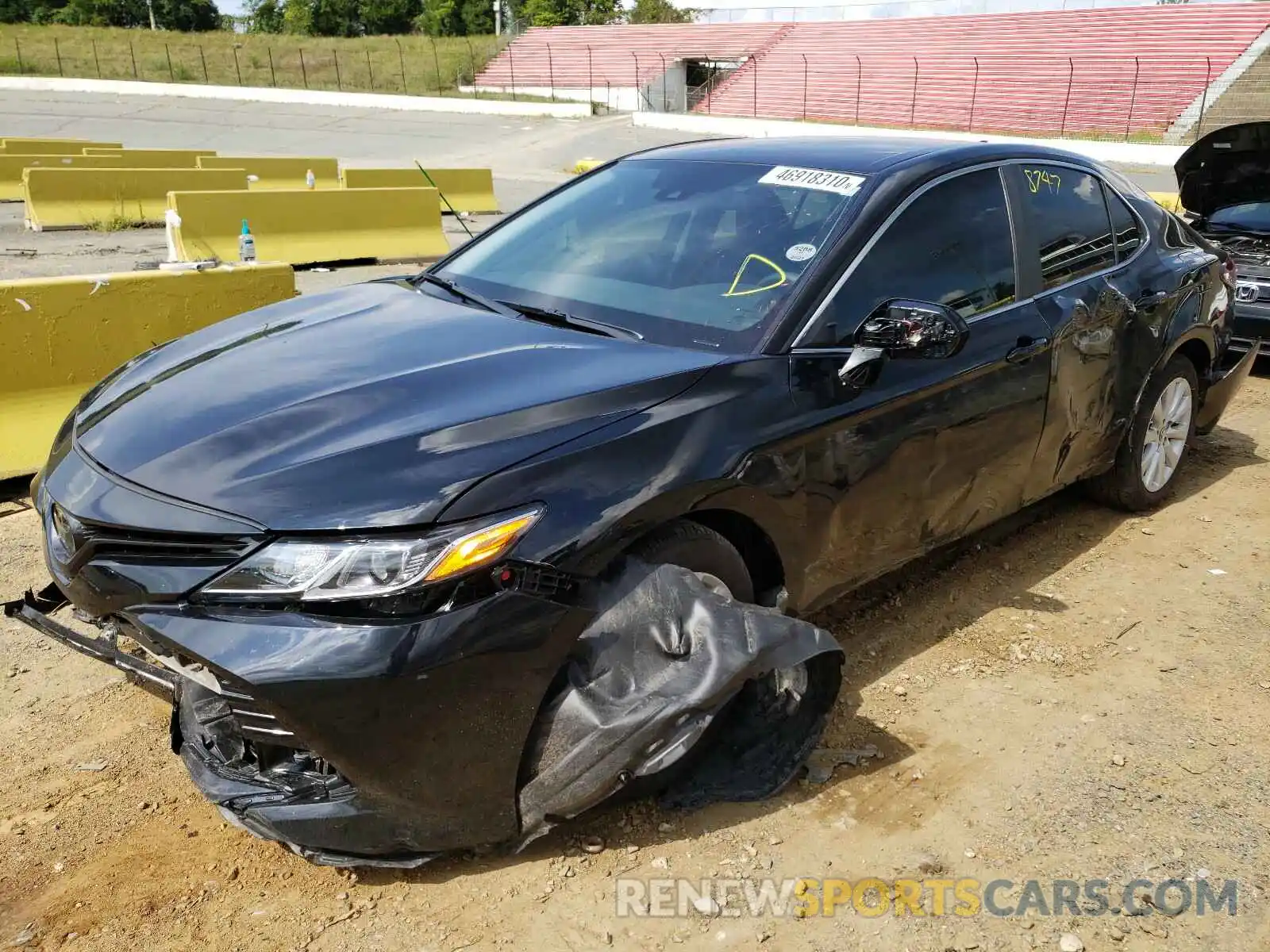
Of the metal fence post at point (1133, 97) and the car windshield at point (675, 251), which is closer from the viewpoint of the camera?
the car windshield at point (675, 251)

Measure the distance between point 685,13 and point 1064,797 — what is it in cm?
6405

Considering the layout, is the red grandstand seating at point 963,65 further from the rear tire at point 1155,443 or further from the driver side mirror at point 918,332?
the driver side mirror at point 918,332

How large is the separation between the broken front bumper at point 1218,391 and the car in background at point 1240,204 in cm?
162

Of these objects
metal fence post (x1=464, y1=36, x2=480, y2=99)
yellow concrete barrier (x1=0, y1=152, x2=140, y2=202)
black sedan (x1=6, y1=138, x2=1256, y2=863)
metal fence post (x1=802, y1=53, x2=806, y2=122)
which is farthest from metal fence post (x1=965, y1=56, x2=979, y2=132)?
black sedan (x1=6, y1=138, x2=1256, y2=863)

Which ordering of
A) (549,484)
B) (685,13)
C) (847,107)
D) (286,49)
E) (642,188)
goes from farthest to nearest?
(685,13), (286,49), (847,107), (642,188), (549,484)

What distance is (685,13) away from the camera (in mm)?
60688

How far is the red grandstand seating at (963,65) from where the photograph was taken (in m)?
33.5

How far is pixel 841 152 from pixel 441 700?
2.53 metres

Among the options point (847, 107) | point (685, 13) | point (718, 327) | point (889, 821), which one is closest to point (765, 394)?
point (718, 327)

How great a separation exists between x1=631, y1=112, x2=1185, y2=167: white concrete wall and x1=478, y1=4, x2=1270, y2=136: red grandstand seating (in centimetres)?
270

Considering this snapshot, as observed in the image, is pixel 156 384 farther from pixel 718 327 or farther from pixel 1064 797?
pixel 1064 797

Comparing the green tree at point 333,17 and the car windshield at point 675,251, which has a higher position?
the green tree at point 333,17

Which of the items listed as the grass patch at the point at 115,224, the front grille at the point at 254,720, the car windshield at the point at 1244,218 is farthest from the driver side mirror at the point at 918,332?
the grass patch at the point at 115,224

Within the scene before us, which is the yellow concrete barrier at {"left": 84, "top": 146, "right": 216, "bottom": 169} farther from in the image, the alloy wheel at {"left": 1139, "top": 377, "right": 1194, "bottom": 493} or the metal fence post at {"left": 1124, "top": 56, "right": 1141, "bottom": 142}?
the metal fence post at {"left": 1124, "top": 56, "right": 1141, "bottom": 142}
